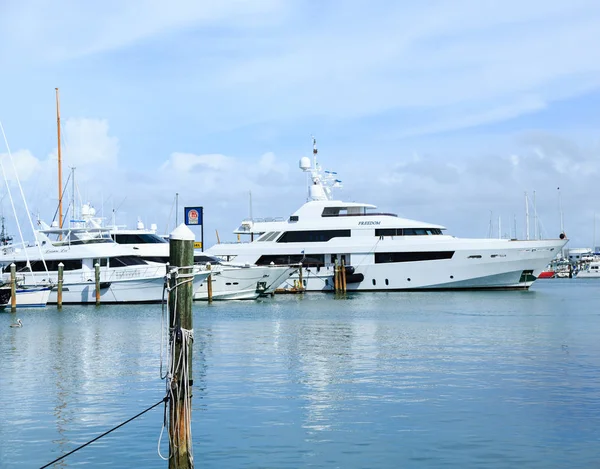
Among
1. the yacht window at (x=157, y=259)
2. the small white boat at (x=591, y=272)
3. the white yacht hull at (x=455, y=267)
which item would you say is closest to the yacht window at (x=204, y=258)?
the yacht window at (x=157, y=259)

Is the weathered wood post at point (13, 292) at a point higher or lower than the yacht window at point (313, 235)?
lower

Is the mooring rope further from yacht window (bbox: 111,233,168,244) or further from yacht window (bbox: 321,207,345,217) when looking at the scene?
yacht window (bbox: 321,207,345,217)

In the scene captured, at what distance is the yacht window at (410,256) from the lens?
52938 millimetres

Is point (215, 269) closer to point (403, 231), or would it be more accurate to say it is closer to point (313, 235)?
point (313, 235)

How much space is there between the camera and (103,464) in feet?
38.4

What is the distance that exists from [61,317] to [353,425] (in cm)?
2491

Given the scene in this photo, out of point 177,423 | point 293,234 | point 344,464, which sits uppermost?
point 293,234

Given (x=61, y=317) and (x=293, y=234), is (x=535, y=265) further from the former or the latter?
(x=61, y=317)

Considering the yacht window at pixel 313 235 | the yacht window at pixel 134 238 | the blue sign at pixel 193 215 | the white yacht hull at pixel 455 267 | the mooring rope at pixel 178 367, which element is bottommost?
the mooring rope at pixel 178 367

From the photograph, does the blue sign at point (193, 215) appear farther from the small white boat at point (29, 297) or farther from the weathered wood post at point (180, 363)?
the weathered wood post at point (180, 363)

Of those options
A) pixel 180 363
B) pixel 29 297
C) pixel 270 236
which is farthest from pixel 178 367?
pixel 270 236

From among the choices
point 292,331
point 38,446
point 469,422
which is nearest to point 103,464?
point 38,446

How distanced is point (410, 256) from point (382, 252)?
5.85 feet

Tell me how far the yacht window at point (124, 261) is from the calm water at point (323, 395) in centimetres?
1323
